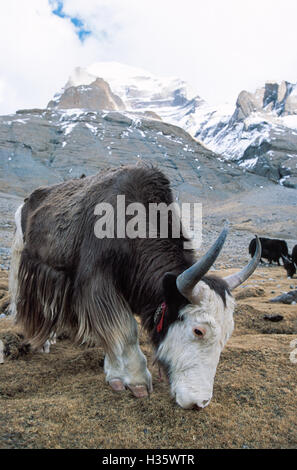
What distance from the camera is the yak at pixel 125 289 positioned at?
2.74 meters

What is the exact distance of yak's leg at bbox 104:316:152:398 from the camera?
333cm

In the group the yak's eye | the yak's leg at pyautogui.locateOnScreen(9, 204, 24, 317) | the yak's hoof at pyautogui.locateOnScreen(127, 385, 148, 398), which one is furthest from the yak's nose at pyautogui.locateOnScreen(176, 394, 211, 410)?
the yak's leg at pyautogui.locateOnScreen(9, 204, 24, 317)

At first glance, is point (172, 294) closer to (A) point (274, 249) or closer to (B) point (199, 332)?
(B) point (199, 332)

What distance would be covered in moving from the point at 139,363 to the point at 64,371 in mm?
935

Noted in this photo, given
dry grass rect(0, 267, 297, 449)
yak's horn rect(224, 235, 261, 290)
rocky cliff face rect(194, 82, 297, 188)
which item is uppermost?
rocky cliff face rect(194, 82, 297, 188)

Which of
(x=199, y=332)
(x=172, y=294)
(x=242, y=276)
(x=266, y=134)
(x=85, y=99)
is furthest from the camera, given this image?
(x=85, y=99)

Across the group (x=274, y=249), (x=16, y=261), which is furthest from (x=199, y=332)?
(x=274, y=249)

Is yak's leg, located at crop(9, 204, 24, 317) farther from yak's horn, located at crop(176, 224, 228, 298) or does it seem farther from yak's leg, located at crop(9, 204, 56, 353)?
yak's horn, located at crop(176, 224, 228, 298)

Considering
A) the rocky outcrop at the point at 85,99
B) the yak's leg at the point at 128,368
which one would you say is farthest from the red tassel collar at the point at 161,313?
the rocky outcrop at the point at 85,99

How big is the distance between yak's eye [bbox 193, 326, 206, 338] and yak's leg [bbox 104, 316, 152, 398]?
2.97 ft

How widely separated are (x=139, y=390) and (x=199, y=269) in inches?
55.6

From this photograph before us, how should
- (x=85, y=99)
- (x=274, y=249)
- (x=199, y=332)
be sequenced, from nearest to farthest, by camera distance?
(x=199, y=332)
(x=274, y=249)
(x=85, y=99)

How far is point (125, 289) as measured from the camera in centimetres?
348

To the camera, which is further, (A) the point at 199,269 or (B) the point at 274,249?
(B) the point at 274,249
